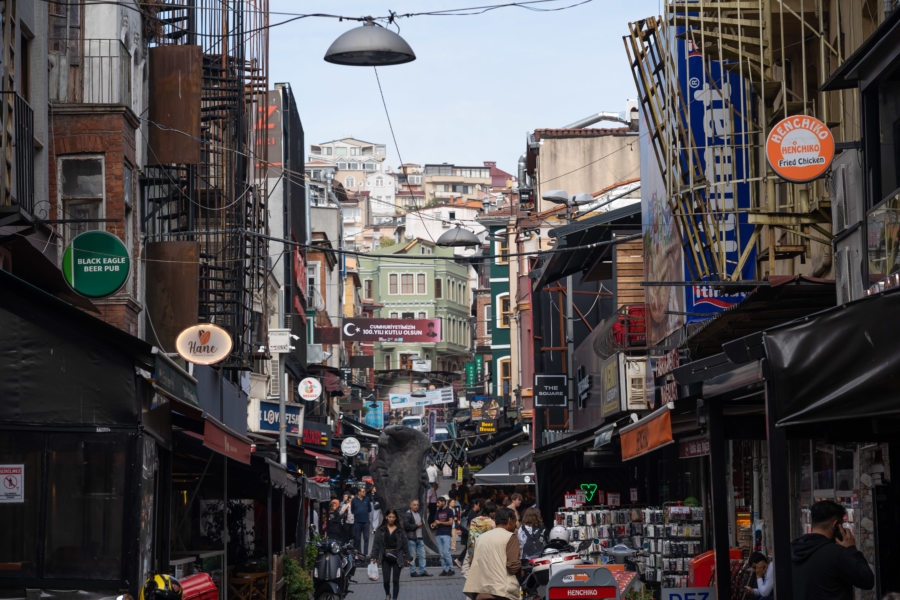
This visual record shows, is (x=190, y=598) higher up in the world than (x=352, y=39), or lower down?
lower down

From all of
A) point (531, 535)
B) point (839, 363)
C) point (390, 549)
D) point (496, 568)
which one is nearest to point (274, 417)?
point (390, 549)

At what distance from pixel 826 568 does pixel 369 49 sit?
430 inches

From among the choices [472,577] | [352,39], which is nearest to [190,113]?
[352,39]

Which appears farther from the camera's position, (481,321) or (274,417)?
(481,321)

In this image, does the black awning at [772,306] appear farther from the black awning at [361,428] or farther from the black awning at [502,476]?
the black awning at [361,428]

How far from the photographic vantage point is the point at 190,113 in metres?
25.0

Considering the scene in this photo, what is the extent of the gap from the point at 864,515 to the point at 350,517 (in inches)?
1115

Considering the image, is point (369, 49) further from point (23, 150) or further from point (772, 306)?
point (772, 306)

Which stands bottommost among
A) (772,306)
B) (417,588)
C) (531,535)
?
(417,588)

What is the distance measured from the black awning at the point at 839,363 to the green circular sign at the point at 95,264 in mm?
10686

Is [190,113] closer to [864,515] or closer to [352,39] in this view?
[352,39]

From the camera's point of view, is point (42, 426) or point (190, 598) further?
point (190, 598)

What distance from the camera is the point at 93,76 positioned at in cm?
2228

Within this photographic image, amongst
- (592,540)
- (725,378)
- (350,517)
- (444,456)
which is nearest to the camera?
(725,378)
